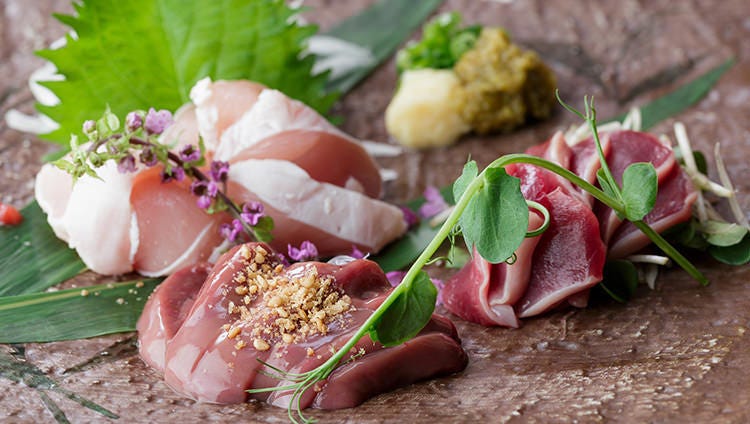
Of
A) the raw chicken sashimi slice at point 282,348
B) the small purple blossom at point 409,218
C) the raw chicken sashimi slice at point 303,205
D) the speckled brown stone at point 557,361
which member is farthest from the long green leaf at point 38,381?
the small purple blossom at point 409,218

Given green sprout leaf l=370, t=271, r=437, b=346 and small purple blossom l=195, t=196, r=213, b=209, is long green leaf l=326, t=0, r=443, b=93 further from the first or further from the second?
green sprout leaf l=370, t=271, r=437, b=346

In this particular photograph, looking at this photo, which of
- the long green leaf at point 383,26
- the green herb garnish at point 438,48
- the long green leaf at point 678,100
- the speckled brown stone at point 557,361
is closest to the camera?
the speckled brown stone at point 557,361

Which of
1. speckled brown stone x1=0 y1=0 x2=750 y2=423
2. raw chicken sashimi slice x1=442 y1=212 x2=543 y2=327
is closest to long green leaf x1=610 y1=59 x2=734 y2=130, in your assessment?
speckled brown stone x1=0 y1=0 x2=750 y2=423

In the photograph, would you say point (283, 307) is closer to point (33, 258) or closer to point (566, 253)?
point (566, 253)

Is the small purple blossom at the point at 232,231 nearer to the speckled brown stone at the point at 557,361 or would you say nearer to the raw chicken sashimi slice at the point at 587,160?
the speckled brown stone at the point at 557,361

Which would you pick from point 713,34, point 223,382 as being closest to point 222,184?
point 223,382

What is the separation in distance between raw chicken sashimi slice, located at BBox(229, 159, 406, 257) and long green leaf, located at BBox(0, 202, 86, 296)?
2.29ft

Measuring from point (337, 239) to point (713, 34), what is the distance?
2.67 m

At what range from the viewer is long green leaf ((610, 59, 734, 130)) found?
4285mm

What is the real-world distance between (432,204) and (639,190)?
3.93 feet

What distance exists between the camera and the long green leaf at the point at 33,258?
10.7 ft

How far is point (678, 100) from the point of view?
4.38 metres

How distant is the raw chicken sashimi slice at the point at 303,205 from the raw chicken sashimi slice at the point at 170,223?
17 cm

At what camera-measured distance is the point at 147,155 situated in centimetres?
297
